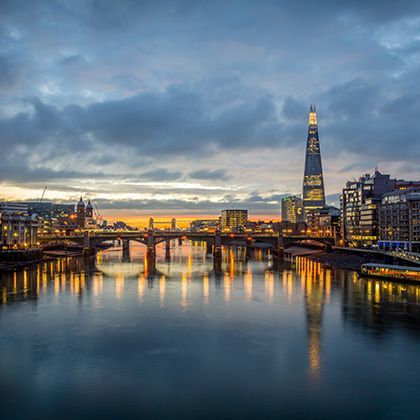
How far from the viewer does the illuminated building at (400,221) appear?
92.6m

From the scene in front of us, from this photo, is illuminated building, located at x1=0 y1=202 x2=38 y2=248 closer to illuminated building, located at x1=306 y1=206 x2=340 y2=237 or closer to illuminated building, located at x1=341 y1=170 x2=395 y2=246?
illuminated building, located at x1=341 y1=170 x2=395 y2=246

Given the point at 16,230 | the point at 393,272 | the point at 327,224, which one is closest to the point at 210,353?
the point at 393,272

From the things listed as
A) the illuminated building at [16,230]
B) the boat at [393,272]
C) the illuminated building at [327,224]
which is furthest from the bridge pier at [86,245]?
the illuminated building at [327,224]

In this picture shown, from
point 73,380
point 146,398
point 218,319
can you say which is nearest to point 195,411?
point 146,398

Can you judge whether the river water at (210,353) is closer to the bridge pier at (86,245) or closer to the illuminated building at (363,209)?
the bridge pier at (86,245)

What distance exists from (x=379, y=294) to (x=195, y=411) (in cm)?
3794

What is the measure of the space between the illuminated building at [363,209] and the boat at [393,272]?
44310 mm

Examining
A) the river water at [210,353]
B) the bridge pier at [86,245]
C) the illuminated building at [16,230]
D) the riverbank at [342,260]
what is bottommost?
the river water at [210,353]

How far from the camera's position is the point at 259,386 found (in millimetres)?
25188

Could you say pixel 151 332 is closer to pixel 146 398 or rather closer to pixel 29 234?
pixel 146 398

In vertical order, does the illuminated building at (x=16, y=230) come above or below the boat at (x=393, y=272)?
above

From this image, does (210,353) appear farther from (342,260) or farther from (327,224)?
(327,224)

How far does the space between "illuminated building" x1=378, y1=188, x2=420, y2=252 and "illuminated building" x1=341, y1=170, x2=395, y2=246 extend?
6.98 m

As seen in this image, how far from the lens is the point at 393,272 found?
65.4 m
